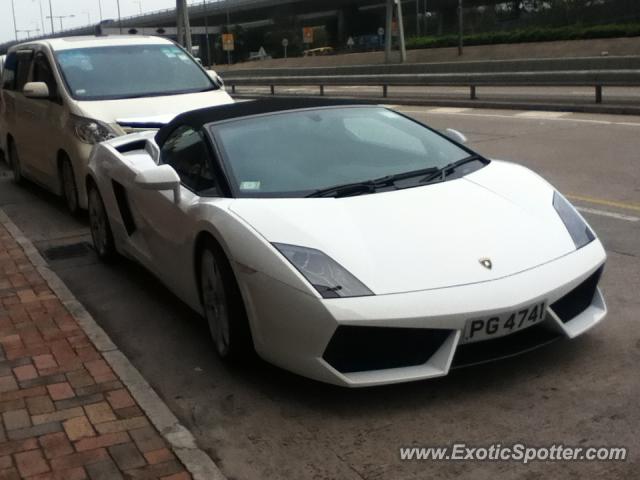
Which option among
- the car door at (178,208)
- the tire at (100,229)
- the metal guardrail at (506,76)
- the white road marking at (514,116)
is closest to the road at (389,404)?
the car door at (178,208)

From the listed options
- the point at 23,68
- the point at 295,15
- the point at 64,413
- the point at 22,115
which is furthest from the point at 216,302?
the point at 295,15

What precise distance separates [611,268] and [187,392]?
121 inches

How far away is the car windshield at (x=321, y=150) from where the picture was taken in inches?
184

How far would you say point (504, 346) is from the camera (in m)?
3.98

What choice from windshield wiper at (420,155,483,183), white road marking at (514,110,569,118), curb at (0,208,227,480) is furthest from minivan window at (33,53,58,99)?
white road marking at (514,110,569,118)

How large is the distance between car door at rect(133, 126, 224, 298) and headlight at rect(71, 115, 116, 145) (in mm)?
2699

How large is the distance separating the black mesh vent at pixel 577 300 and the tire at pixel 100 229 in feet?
11.9

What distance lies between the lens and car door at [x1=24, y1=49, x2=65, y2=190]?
884 cm

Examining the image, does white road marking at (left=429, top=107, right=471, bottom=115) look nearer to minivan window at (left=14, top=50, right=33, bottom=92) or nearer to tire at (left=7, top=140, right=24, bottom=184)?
tire at (left=7, top=140, right=24, bottom=184)

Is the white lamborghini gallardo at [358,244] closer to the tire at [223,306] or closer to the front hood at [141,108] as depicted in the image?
the tire at [223,306]

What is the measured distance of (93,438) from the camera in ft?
12.3

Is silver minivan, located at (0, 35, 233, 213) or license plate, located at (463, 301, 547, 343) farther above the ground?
silver minivan, located at (0, 35, 233, 213)

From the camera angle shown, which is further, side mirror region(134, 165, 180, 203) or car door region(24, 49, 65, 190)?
car door region(24, 49, 65, 190)

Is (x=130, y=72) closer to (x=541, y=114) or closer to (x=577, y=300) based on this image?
(x=577, y=300)
